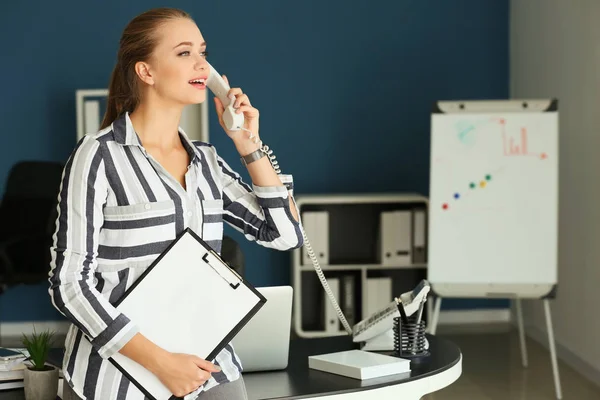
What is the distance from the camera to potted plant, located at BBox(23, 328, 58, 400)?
2.02 meters

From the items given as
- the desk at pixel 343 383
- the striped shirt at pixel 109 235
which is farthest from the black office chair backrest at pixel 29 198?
the striped shirt at pixel 109 235

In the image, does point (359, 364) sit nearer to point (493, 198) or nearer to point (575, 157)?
point (493, 198)

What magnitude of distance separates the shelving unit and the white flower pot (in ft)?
11.3

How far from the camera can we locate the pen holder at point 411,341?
2.36 m

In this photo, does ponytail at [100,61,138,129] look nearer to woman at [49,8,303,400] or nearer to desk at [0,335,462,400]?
woman at [49,8,303,400]

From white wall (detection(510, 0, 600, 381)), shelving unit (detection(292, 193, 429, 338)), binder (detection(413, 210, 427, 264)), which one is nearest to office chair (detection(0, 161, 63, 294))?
shelving unit (detection(292, 193, 429, 338))

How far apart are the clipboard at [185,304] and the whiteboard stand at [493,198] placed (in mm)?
2972

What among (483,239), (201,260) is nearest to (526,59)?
(483,239)

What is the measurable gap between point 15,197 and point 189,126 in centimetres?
114

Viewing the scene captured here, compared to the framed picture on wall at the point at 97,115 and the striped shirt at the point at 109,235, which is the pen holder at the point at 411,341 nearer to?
the striped shirt at the point at 109,235

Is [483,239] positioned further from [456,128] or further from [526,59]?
[526,59]

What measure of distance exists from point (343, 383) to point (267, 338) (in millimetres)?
250

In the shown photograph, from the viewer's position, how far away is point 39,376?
79.5 inches

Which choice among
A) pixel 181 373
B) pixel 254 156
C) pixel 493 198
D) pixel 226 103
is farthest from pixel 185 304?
Result: pixel 493 198
